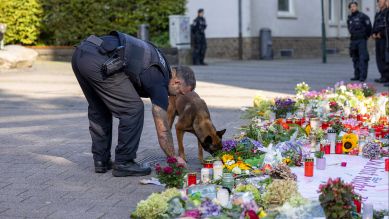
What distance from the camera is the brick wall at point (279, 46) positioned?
27936mm

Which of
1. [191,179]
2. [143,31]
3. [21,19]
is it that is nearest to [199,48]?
[143,31]

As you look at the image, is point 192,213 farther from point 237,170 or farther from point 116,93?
point 116,93

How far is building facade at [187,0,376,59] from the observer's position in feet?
90.6

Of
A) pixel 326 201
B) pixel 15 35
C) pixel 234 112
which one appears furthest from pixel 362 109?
pixel 15 35

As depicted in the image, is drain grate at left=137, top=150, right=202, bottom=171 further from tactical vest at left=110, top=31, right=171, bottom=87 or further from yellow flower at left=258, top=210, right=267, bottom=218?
yellow flower at left=258, top=210, right=267, bottom=218

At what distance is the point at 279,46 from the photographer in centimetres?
2966

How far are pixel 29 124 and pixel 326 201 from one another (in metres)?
6.26

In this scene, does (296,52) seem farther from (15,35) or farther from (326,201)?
(326,201)

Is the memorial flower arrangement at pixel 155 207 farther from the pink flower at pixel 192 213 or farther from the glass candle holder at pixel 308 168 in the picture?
the glass candle holder at pixel 308 168

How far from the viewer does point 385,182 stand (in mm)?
5367

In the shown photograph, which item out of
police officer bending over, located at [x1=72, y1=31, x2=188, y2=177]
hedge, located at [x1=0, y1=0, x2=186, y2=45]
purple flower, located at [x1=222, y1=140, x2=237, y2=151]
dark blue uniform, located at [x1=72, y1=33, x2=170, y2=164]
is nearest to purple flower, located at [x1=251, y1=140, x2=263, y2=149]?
purple flower, located at [x1=222, y1=140, x2=237, y2=151]

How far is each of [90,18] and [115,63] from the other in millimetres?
18834

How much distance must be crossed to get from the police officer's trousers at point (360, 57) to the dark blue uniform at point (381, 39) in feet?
1.01

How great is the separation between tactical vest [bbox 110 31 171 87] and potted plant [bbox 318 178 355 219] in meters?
2.29
